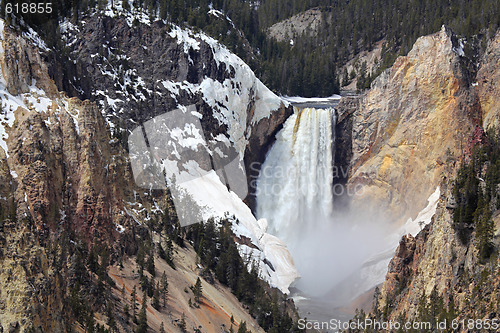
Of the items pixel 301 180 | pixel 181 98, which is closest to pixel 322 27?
pixel 301 180

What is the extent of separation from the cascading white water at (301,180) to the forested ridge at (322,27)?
14616mm

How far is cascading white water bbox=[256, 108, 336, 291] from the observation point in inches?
3159

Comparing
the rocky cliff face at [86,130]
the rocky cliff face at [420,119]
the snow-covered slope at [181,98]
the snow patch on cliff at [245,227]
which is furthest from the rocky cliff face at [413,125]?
the snow patch on cliff at [245,227]

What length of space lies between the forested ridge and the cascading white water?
14616mm

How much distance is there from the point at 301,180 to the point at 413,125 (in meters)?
14.1

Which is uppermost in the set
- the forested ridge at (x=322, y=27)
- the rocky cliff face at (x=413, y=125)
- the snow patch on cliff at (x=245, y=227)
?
the forested ridge at (x=322, y=27)

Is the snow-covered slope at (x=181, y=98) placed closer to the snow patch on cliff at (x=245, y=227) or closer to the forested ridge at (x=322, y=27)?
the snow patch on cliff at (x=245, y=227)

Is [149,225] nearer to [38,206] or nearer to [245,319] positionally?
[245,319]

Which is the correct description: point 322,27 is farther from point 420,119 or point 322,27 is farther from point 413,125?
point 420,119

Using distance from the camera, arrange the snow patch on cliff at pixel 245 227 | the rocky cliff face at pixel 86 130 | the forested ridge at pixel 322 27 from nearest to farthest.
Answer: the rocky cliff face at pixel 86 130
the snow patch on cliff at pixel 245 227
the forested ridge at pixel 322 27

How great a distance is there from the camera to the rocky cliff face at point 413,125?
75.4 metres

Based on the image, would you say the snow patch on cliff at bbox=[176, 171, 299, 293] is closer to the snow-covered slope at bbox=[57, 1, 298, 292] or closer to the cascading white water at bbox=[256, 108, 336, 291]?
the snow-covered slope at bbox=[57, 1, 298, 292]

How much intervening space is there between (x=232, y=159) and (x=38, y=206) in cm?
3172

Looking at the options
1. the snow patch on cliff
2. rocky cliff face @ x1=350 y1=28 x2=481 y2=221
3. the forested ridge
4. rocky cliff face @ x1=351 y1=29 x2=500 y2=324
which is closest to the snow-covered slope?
the snow patch on cliff
